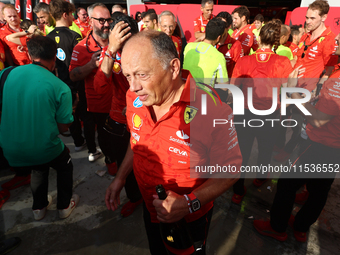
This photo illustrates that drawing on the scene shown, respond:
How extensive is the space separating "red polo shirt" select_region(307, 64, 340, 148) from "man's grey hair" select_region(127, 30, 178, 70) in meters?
1.44

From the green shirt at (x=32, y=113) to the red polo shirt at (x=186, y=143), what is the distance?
1.26 metres

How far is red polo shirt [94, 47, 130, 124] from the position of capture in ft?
7.78

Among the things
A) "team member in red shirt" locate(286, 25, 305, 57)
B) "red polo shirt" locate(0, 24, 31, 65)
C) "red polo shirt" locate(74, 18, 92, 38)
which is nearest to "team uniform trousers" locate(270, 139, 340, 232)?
"team member in red shirt" locate(286, 25, 305, 57)

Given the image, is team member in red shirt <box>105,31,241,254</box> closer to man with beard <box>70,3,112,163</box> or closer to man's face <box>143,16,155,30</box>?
man with beard <box>70,3,112,163</box>

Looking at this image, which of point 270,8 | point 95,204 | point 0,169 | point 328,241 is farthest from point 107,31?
point 270,8

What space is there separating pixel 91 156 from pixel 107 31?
7.44ft

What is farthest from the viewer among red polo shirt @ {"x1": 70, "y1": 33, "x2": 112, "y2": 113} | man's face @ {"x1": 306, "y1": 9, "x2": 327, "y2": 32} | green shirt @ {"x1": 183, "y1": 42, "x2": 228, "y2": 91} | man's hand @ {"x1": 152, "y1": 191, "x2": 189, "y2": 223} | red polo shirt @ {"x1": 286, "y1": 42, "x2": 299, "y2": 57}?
red polo shirt @ {"x1": 286, "y1": 42, "x2": 299, "y2": 57}

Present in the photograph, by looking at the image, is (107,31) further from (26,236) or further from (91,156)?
(26,236)

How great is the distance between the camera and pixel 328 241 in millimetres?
2455

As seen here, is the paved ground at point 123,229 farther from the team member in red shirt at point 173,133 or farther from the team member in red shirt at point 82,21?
the team member in red shirt at point 82,21

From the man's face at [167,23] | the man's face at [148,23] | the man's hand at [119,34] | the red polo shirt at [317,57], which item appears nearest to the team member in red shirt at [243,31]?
the red polo shirt at [317,57]

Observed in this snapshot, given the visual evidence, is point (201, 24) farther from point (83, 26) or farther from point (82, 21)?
point (82, 21)

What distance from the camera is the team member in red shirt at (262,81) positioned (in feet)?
8.70

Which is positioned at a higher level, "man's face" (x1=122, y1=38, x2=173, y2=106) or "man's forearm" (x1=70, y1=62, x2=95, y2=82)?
"man's face" (x1=122, y1=38, x2=173, y2=106)
